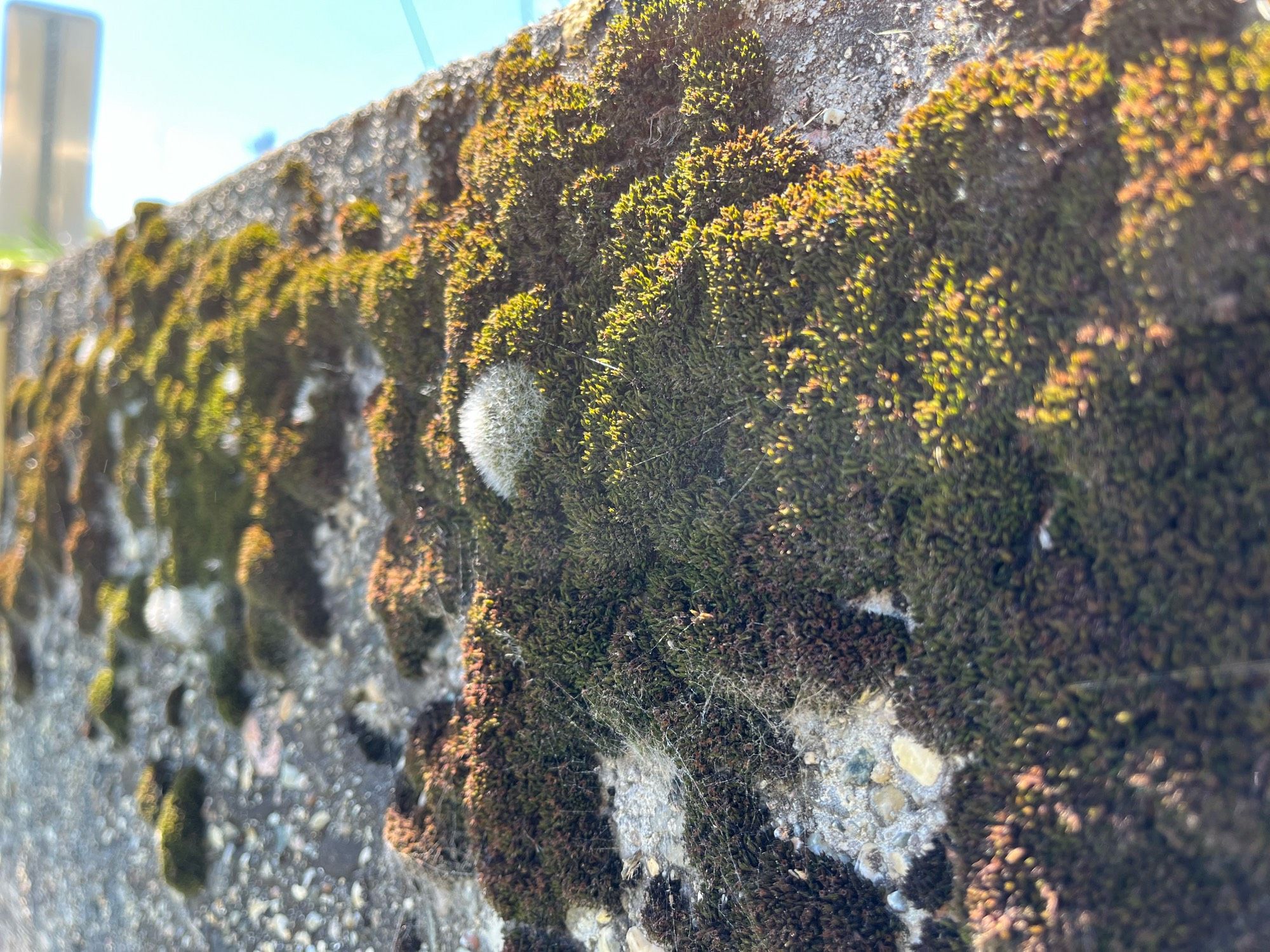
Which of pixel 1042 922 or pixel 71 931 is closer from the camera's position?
pixel 1042 922

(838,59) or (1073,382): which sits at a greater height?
(838,59)

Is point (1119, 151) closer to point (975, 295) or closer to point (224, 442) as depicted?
point (975, 295)

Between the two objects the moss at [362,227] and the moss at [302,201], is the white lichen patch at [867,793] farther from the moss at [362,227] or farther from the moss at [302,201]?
the moss at [302,201]

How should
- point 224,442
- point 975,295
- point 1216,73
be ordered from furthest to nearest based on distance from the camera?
point 224,442, point 975,295, point 1216,73

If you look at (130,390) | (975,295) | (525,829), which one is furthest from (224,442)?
(975,295)

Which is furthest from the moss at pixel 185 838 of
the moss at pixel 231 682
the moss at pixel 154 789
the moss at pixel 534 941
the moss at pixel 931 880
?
→ the moss at pixel 931 880

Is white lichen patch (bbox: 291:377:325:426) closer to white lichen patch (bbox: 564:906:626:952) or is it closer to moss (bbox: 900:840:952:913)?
white lichen patch (bbox: 564:906:626:952)
